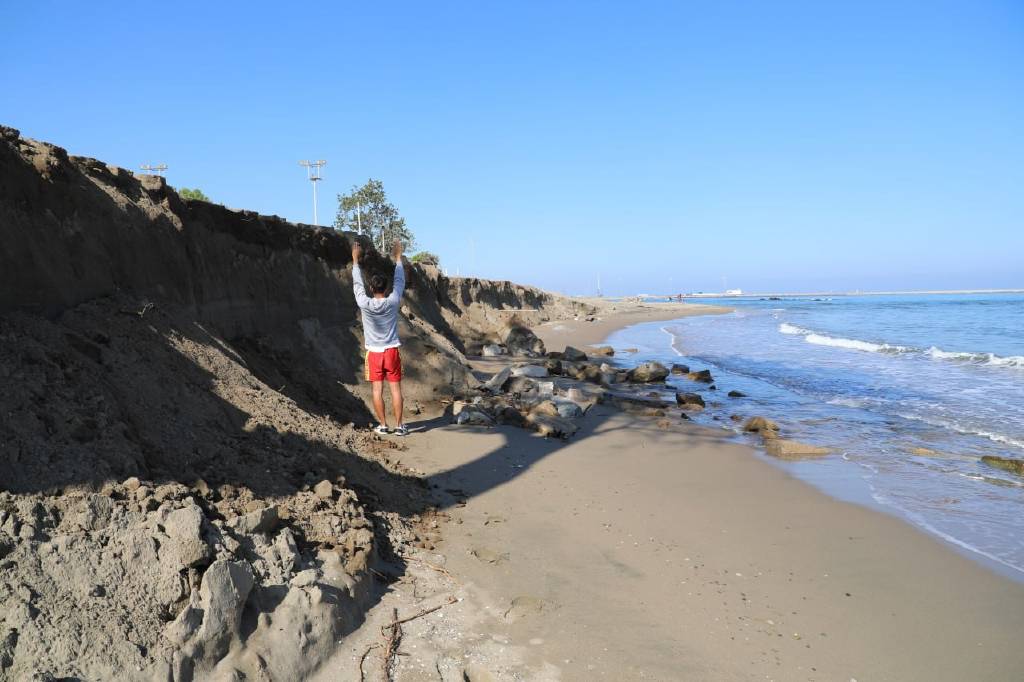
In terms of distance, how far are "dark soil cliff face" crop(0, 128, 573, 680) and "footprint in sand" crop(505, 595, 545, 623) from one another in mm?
700

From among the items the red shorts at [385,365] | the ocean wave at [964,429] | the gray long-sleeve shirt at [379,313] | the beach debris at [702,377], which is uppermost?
the gray long-sleeve shirt at [379,313]

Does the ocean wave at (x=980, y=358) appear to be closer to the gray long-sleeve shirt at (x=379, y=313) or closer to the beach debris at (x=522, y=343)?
the beach debris at (x=522, y=343)

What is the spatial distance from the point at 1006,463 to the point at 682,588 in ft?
18.1

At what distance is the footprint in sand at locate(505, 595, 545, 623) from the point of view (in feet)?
10.3

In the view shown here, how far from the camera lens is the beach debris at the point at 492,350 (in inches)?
710

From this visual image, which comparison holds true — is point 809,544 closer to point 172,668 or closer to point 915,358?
point 172,668

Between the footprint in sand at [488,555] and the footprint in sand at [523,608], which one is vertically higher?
the footprint in sand at [488,555]

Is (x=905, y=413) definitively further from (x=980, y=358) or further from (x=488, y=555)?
(x=488, y=555)

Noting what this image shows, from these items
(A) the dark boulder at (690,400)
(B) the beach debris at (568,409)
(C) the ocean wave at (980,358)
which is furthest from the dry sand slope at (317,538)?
(C) the ocean wave at (980,358)

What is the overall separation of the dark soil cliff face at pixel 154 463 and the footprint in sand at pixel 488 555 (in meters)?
0.43

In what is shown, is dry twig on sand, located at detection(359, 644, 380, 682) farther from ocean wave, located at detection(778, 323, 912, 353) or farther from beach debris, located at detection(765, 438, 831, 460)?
ocean wave, located at detection(778, 323, 912, 353)

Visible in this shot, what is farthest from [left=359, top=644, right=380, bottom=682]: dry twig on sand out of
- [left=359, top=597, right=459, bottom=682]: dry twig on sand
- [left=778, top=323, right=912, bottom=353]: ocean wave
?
[left=778, top=323, right=912, bottom=353]: ocean wave

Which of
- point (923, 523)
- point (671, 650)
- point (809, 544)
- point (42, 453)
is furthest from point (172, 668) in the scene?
point (923, 523)

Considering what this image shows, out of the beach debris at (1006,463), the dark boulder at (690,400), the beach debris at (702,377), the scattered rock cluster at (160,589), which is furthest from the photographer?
the beach debris at (702,377)
